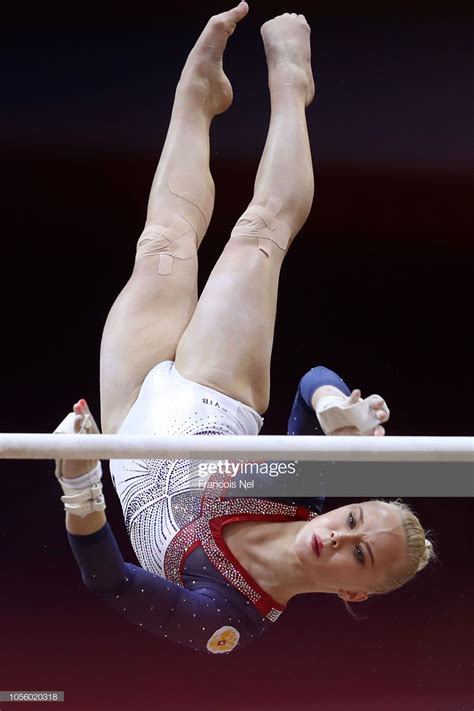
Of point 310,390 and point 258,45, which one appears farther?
point 258,45

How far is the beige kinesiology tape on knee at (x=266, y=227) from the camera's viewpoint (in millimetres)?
1312

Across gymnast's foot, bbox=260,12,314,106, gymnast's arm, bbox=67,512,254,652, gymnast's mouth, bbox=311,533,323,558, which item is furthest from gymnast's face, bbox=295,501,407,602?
gymnast's foot, bbox=260,12,314,106

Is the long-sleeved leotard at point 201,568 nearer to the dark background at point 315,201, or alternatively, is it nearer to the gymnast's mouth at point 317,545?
the gymnast's mouth at point 317,545

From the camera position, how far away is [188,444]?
0.93 m

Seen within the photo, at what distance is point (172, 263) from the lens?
1.33 meters

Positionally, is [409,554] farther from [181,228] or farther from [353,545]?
[181,228]

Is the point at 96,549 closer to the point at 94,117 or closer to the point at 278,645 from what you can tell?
the point at 278,645

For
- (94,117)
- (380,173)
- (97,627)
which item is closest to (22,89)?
(94,117)

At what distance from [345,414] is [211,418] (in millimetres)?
215

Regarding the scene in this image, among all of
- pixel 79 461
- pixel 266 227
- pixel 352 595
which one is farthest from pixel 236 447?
pixel 266 227

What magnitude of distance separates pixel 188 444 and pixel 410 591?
0.71 m

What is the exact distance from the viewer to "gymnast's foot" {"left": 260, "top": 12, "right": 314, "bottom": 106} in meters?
1.43

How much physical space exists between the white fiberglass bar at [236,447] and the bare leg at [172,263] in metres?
0.37

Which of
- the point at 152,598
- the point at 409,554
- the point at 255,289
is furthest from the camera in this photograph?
the point at 255,289
